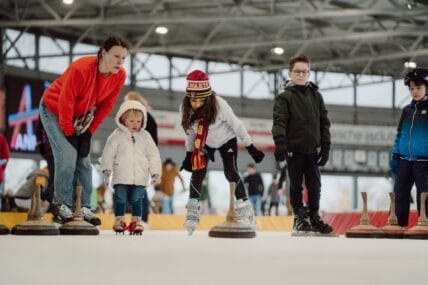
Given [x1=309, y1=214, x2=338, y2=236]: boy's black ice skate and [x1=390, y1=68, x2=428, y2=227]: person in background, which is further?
[x1=390, y1=68, x2=428, y2=227]: person in background

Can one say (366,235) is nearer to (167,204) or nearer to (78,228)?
(78,228)

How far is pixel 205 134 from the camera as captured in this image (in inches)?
232

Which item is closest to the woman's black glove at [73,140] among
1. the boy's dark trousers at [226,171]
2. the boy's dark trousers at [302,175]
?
the boy's dark trousers at [226,171]

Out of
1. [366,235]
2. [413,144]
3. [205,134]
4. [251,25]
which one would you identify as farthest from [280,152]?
[251,25]

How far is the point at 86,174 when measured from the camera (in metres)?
5.94

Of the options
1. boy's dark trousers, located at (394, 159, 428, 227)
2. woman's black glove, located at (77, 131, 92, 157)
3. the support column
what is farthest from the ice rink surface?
the support column

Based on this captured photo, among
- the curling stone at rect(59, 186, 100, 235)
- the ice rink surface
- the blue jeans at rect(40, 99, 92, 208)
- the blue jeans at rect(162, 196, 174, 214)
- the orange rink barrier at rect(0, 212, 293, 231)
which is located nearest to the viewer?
the ice rink surface

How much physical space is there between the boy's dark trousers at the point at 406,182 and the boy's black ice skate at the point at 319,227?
0.70 meters

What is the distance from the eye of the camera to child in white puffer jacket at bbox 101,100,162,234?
6086mm

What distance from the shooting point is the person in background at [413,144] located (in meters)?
6.05

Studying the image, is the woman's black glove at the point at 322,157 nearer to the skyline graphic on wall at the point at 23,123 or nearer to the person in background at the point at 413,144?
the person in background at the point at 413,144

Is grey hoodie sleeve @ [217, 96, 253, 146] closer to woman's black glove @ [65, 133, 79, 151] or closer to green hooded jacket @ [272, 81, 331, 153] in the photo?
green hooded jacket @ [272, 81, 331, 153]

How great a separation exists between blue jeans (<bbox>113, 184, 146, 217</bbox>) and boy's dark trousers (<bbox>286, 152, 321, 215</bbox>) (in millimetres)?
1157

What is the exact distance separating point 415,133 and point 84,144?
2489 millimetres
